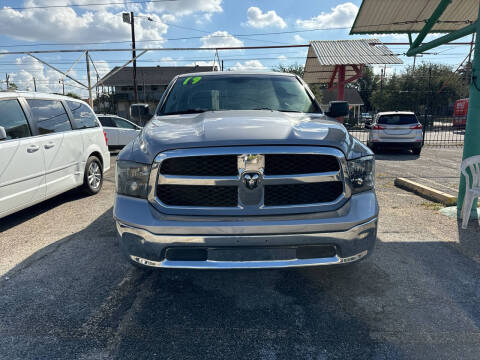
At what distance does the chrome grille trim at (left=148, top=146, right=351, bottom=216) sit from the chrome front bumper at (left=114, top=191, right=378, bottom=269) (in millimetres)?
46

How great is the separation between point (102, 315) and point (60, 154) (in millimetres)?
3650

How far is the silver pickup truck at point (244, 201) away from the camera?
235cm

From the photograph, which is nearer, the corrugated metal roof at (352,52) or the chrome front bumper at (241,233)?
the chrome front bumper at (241,233)

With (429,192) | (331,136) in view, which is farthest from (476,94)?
(331,136)

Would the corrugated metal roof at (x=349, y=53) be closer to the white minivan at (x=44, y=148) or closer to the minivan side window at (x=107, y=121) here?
the minivan side window at (x=107, y=121)

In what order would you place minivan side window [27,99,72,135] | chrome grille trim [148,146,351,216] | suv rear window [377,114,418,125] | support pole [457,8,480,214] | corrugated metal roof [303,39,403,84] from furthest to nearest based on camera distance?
1. corrugated metal roof [303,39,403,84]
2. suv rear window [377,114,418,125]
3. minivan side window [27,99,72,135]
4. support pole [457,8,480,214]
5. chrome grille trim [148,146,351,216]

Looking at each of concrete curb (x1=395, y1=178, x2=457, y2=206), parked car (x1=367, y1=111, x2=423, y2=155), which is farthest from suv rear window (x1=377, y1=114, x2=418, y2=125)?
concrete curb (x1=395, y1=178, x2=457, y2=206)

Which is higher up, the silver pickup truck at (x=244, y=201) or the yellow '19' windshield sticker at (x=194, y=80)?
the yellow '19' windshield sticker at (x=194, y=80)

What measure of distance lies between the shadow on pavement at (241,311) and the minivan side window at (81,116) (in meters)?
3.24

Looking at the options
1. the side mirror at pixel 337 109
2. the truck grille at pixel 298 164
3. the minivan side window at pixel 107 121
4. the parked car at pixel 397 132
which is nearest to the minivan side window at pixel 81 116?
the side mirror at pixel 337 109

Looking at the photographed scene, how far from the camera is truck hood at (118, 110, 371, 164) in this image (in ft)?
7.91

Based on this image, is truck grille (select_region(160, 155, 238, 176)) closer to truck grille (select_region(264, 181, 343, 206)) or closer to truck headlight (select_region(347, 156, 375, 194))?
truck grille (select_region(264, 181, 343, 206))

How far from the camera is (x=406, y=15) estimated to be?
665cm

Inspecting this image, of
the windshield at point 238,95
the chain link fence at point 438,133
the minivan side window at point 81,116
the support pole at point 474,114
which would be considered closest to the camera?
the windshield at point 238,95
